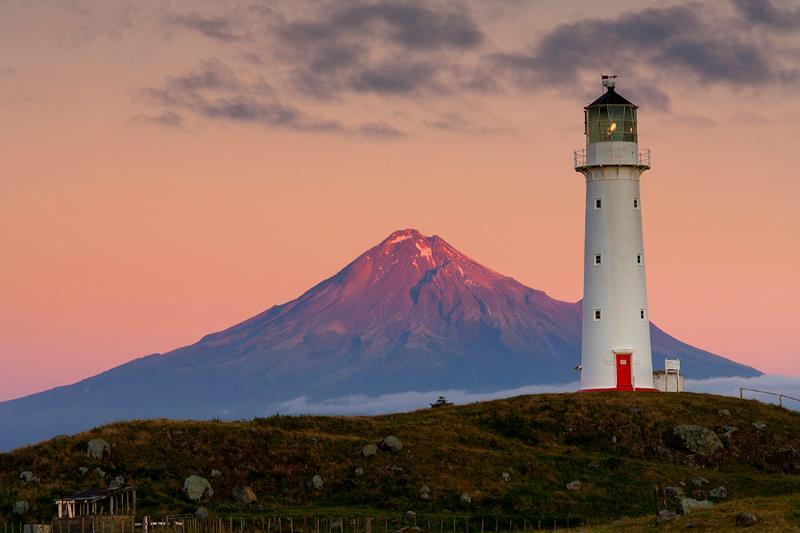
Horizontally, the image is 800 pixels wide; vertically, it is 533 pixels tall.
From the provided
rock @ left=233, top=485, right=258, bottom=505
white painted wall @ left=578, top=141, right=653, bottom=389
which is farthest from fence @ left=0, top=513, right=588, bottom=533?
white painted wall @ left=578, top=141, right=653, bottom=389

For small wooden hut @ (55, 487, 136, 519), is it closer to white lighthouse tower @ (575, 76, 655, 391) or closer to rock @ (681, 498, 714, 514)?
rock @ (681, 498, 714, 514)

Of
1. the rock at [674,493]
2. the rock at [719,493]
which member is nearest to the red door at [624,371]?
the rock at [719,493]

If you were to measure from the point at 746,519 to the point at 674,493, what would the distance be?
17188 mm

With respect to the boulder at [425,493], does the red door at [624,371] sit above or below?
above

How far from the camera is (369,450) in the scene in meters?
81.5

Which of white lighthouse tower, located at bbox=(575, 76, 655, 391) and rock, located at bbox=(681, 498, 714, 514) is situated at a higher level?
white lighthouse tower, located at bbox=(575, 76, 655, 391)

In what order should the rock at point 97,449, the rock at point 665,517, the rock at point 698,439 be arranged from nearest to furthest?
the rock at point 665,517
the rock at point 97,449
the rock at point 698,439

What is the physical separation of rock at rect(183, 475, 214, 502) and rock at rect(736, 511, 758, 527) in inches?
1018

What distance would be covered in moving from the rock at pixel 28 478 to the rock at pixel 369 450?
16.8 m

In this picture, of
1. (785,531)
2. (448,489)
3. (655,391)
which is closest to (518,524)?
(448,489)

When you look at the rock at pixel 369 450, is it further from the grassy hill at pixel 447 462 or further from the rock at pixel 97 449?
the rock at pixel 97 449

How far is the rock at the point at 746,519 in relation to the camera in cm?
6138

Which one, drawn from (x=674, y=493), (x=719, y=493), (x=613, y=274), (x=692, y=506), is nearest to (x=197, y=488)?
(x=692, y=506)

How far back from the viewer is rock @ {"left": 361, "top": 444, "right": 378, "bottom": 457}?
267 feet
